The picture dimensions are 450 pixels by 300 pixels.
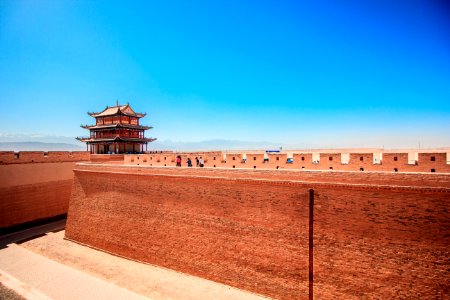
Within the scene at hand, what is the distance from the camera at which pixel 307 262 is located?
829cm

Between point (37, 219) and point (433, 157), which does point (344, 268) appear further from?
point (37, 219)

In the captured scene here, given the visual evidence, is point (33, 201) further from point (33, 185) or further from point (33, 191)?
point (33, 185)

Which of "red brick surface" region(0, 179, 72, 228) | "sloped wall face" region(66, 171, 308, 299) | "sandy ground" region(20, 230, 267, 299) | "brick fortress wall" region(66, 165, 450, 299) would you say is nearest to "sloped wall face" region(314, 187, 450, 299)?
"brick fortress wall" region(66, 165, 450, 299)

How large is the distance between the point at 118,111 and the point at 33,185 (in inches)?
370

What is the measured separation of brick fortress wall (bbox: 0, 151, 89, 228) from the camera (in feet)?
52.6

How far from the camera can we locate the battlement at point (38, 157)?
16234 mm

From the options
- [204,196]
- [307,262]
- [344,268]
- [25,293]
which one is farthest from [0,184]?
[344,268]

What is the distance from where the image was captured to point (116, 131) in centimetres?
2386

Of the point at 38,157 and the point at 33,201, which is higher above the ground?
the point at 38,157

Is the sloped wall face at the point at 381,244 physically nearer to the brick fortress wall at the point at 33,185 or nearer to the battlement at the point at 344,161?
the battlement at the point at 344,161

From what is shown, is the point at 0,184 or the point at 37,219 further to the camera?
the point at 37,219

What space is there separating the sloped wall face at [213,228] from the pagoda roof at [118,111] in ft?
38.3

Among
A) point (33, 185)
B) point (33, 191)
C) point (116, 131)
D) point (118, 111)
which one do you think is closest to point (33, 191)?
point (33, 191)

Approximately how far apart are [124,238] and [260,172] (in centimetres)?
805
